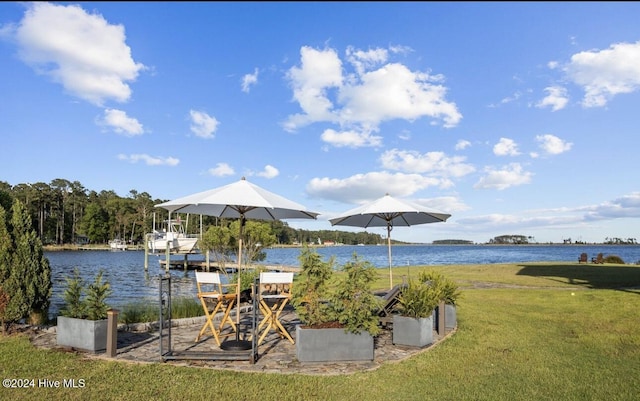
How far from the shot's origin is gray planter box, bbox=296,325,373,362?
16.5 ft

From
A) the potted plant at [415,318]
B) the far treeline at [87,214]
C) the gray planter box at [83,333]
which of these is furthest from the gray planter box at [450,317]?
the far treeline at [87,214]

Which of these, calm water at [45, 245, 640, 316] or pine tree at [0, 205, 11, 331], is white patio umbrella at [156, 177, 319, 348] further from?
pine tree at [0, 205, 11, 331]

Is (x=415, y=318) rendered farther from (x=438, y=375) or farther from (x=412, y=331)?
(x=438, y=375)

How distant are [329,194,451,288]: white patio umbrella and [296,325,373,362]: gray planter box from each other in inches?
121

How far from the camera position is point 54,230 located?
75.7 metres

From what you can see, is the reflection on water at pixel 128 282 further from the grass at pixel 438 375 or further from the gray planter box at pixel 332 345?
the gray planter box at pixel 332 345

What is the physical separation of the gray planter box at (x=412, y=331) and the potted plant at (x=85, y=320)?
4.00m

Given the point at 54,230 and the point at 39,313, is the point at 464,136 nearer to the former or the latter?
the point at 39,313

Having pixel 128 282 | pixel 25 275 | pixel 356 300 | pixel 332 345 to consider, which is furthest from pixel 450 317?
pixel 128 282

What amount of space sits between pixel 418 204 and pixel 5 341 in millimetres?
7316

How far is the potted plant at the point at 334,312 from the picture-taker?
504 cm

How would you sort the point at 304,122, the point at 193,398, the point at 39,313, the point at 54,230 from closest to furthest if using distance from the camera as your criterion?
the point at 193,398 → the point at 39,313 → the point at 304,122 → the point at 54,230

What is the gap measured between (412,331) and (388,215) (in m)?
3.80

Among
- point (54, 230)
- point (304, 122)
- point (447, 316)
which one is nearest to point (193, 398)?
point (447, 316)
